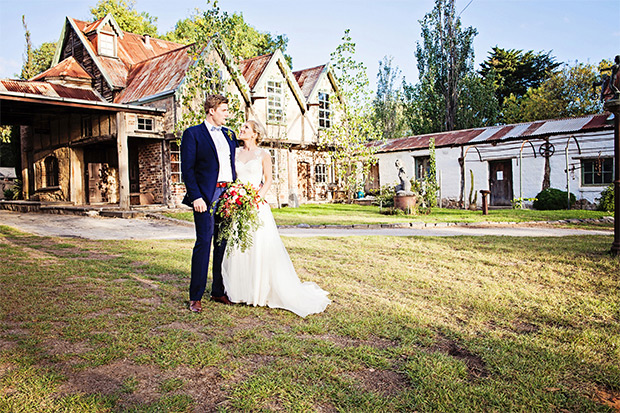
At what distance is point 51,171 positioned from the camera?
74.2 feet

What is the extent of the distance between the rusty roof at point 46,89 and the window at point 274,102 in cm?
788

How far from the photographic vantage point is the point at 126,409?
241cm

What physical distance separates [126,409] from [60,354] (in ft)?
3.41

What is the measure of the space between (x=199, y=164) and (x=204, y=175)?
0.12 m

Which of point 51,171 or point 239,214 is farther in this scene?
point 51,171

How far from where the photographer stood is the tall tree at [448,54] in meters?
30.3

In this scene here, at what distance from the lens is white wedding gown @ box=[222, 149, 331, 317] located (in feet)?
14.7

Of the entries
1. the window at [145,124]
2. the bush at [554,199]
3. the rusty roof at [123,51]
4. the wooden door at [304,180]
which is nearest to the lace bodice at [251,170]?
the window at [145,124]

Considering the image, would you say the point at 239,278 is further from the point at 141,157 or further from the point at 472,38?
the point at 472,38

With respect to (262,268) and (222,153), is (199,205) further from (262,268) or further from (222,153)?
(262,268)

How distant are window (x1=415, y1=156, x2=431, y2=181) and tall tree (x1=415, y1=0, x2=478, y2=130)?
8324mm

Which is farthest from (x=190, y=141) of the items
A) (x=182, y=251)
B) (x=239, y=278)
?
(x=182, y=251)

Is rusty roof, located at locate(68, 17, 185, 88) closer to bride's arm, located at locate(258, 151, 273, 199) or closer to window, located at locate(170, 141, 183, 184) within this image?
window, located at locate(170, 141, 183, 184)

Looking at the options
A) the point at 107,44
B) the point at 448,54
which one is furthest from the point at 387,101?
the point at 107,44
